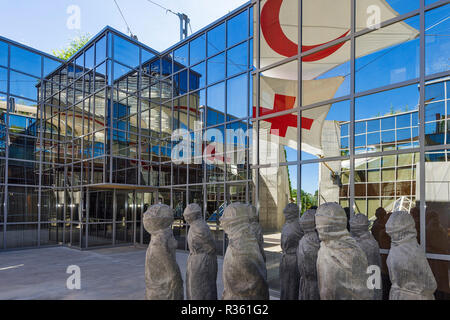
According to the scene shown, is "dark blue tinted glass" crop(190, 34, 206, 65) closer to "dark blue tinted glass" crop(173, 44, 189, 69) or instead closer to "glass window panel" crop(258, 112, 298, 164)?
"dark blue tinted glass" crop(173, 44, 189, 69)

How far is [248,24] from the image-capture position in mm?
11984

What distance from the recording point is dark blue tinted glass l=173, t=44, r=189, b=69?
47.4 ft

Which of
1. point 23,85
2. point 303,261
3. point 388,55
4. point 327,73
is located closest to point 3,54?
point 23,85

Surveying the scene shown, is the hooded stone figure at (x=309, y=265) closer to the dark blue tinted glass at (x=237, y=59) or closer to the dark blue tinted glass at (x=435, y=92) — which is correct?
the dark blue tinted glass at (x=435, y=92)

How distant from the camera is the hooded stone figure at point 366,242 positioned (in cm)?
504

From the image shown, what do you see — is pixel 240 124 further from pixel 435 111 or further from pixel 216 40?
pixel 435 111

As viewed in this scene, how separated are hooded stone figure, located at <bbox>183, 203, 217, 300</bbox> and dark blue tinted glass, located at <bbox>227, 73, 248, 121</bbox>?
751 centimetres

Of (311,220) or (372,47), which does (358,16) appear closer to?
(372,47)

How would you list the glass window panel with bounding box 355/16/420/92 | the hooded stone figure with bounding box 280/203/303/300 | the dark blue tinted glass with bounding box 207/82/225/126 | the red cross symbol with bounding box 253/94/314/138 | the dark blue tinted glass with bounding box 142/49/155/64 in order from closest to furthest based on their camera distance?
the hooded stone figure with bounding box 280/203/303/300
the glass window panel with bounding box 355/16/420/92
the red cross symbol with bounding box 253/94/314/138
the dark blue tinted glass with bounding box 207/82/225/126
the dark blue tinted glass with bounding box 142/49/155/64

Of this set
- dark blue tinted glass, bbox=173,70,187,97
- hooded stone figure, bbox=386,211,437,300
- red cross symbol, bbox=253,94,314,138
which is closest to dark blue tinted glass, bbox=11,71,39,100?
dark blue tinted glass, bbox=173,70,187,97

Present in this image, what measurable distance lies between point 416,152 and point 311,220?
239 centimetres

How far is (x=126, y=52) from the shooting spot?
1438 cm
